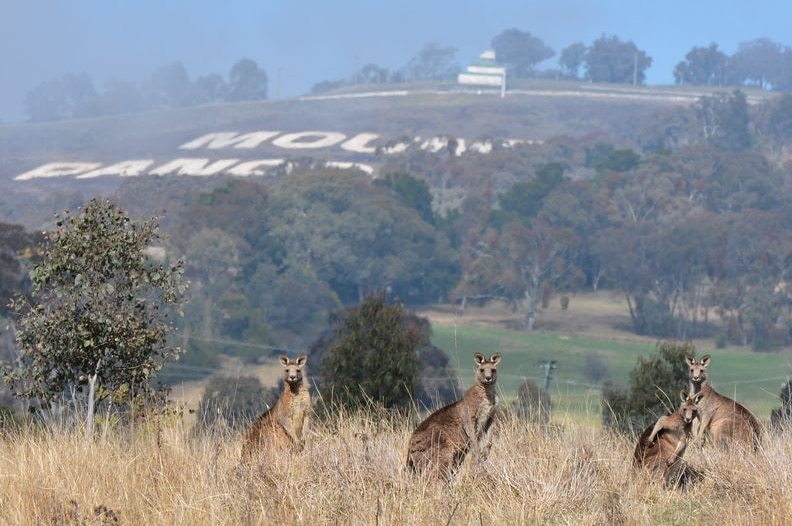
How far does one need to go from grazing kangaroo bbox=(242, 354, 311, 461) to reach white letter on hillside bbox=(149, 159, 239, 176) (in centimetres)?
14092

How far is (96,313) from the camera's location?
1309 centimetres

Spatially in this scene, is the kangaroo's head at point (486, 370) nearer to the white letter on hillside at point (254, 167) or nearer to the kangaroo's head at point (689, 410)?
the kangaroo's head at point (689, 410)

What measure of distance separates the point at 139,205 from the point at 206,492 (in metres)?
104

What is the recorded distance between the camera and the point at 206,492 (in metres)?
8.66

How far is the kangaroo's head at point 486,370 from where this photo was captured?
386 inches

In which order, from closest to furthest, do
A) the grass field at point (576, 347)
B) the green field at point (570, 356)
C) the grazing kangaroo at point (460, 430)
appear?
the grazing kangaroo at point (460, 430) < the grass field at point (576, 347) < the green field at point (570, 356)

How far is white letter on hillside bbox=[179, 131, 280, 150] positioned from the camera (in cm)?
16950

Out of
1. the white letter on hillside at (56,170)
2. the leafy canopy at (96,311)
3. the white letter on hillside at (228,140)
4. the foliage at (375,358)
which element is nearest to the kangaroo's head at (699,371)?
the leafy canopy at (96,311)

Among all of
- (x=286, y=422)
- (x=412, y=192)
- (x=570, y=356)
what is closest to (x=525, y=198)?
(x=412, y=192)

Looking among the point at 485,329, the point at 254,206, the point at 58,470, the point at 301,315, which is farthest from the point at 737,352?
the point at 58,470

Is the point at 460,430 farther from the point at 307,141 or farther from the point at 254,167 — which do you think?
the point at 307,141

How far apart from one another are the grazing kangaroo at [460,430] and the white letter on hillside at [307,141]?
504ft

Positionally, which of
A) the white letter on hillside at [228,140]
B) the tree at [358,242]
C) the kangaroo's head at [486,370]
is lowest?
the tree at [358,242]

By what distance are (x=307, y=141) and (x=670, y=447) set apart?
529 feet
